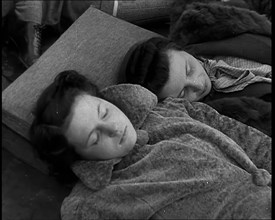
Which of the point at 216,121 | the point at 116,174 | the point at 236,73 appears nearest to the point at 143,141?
the point at 116,174

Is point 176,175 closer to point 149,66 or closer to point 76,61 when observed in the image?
point 149,66

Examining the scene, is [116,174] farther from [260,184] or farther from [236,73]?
[236,73]

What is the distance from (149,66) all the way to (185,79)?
11 cm

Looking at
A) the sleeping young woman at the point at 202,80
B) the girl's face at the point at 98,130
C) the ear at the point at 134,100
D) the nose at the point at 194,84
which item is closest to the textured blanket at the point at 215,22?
the sleeping young woman at the point at 202,80

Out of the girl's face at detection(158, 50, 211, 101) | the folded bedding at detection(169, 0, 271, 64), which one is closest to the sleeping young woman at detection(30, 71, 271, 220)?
the girl's face at detection(158, 50, 211, 101)

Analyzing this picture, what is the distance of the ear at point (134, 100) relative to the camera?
1219 millimetres

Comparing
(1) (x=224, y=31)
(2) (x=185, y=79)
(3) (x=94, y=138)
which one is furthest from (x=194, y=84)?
(3) (x=94, y=138)

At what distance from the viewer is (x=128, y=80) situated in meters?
1.33

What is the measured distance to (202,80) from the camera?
1.32 m

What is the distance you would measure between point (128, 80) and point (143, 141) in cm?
23

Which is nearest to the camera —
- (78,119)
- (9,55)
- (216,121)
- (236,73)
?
(78,119)

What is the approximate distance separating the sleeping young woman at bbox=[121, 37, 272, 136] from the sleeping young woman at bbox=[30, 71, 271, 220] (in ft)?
0.27

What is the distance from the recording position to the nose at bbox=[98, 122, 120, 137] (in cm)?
109

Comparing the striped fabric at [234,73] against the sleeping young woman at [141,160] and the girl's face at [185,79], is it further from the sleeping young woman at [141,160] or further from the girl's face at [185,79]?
the sleeping young woman at [141,160]
